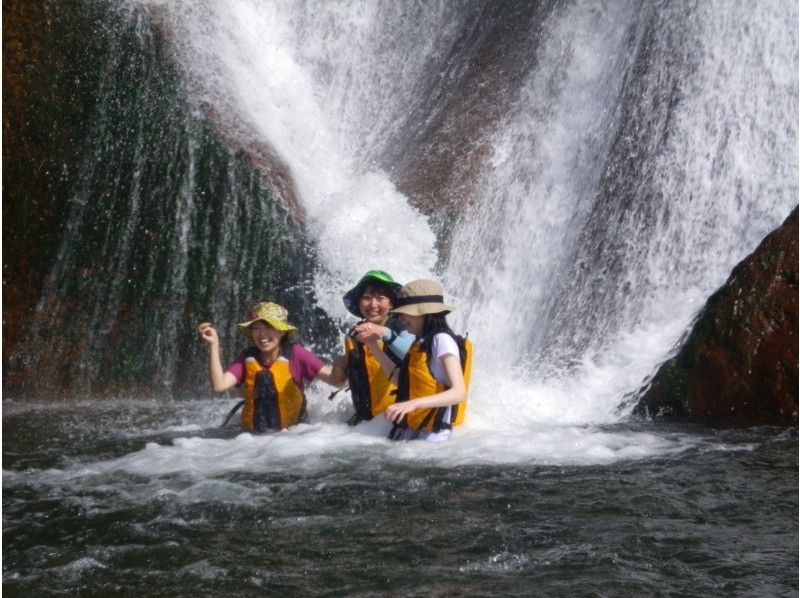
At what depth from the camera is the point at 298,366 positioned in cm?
696

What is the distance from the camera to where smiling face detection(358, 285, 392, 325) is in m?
6.68

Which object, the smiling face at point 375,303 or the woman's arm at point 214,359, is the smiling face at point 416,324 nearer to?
the smiling face at point 375,303

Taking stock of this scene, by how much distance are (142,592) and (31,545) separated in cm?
83

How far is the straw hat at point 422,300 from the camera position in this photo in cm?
615

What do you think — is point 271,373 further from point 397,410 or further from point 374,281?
point 397,410

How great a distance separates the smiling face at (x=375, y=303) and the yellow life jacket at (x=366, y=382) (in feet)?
0.67

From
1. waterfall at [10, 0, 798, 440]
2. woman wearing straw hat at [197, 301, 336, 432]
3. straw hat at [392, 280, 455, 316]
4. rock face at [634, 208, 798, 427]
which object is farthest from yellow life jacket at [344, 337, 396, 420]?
rock face at [634, 208, 798, 427]

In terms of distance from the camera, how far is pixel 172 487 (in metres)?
5.49

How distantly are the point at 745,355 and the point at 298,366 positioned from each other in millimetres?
3157

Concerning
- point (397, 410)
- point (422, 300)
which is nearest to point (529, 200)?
point (422, 300)

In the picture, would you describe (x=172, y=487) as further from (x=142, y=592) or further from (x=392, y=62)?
(x=392, y=62)

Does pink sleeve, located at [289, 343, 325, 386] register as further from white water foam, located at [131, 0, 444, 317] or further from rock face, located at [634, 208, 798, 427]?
white water foam, located at [131, 0, 444, 317]

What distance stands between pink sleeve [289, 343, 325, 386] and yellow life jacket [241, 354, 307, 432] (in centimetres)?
4

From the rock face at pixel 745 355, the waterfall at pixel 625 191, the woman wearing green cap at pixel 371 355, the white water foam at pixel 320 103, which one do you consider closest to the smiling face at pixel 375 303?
the woman wearing green cap at pixel 371 355
